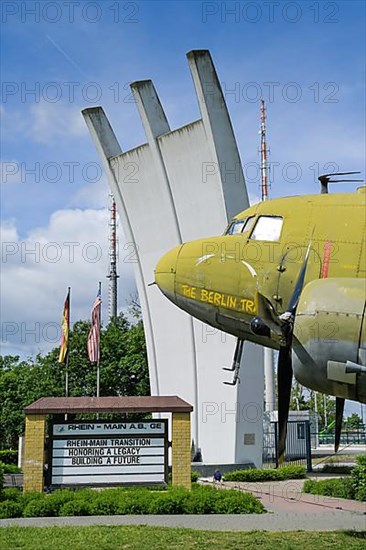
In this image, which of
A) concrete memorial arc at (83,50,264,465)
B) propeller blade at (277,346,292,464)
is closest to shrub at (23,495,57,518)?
propeller blade at (277,346,292,464)

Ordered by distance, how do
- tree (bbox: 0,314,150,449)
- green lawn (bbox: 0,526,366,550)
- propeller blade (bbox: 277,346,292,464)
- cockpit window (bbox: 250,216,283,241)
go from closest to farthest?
A: 1. propeller blade (bbox: 277,346,292,464)
2. cockpit window (bbox: 250,216,283,241)
3. green lawn (bbox: 0,526,366,550)
4. tree (bbox: 0,314,150,449)

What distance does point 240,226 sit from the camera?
10.9 metres

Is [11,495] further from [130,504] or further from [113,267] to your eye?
[113,267]

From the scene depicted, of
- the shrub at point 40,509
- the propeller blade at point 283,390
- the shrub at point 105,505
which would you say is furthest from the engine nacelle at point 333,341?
the shrub at point 40,509

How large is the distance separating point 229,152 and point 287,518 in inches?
732

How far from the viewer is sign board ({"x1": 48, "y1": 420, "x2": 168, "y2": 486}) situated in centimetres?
1970

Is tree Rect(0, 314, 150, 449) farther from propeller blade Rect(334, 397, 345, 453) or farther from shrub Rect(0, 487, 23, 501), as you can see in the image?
propeller blade Rect(334, 397, 345, 453)

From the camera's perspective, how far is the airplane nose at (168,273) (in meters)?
11.1

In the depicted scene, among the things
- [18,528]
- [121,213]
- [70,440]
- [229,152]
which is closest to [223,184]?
[229,152]

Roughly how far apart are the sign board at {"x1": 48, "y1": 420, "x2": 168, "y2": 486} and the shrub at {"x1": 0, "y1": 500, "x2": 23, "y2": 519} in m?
2.43

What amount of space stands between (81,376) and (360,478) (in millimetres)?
35983

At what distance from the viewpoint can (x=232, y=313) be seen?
1046cm

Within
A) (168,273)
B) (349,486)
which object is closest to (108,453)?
(349,486)

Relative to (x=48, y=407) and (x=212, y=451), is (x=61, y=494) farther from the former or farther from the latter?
(x=212, y=451)
